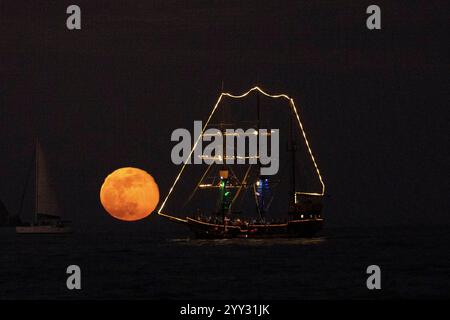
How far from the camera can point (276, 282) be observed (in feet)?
235

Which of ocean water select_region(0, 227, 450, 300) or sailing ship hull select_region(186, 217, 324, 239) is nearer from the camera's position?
ocean water select_region(0, 227, 450, 300)

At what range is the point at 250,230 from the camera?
141 m

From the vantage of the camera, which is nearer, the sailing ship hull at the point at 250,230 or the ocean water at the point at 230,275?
the ocean water at the point at 230,275

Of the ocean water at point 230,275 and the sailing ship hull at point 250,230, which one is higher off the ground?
the ocean water at point 230,275

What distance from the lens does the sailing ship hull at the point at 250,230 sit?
462ft

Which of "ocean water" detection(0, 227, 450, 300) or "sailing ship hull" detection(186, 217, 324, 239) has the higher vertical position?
"ocean water" detection(0, 227, 450, 300)

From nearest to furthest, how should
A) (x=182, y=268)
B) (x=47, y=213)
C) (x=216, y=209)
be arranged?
(x=182, y=268)
(x=216, y=209)
(x=47, y=213)

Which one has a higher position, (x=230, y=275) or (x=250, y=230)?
(x=230, y=275)

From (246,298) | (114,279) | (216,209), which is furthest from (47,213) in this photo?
(246,298)

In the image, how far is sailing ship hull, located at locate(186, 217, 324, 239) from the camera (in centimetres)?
14075

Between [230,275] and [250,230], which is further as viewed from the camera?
[250,230]
